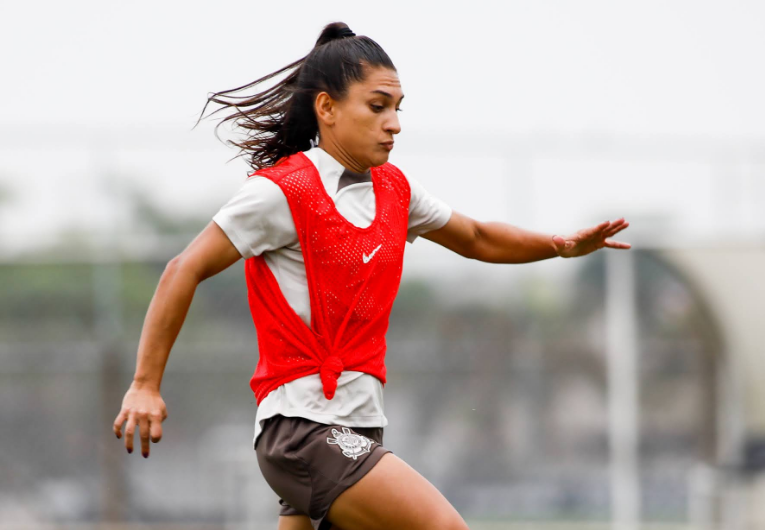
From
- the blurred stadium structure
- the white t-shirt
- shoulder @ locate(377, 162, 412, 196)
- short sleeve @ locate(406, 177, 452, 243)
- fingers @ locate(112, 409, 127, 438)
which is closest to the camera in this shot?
fingers @ locate(112, 409, 127, 438)

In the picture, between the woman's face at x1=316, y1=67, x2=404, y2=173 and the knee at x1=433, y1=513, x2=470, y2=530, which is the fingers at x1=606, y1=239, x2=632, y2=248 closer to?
the woman's face at x1=316, y1=67, x2=404, y2=173

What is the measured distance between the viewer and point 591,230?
3355 millimetres

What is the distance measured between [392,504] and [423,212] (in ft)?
3.33

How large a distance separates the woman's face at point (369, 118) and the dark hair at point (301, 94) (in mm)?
31

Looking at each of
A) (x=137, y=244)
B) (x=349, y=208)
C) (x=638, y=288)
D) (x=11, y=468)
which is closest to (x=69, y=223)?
(x=137, y=244)

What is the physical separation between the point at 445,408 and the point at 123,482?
2.59m

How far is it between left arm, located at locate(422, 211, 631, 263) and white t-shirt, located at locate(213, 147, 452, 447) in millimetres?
472

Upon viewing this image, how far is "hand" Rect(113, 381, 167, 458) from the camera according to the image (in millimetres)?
2598

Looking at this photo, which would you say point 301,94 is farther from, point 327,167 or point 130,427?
point 130,427

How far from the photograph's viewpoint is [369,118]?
2945 mm

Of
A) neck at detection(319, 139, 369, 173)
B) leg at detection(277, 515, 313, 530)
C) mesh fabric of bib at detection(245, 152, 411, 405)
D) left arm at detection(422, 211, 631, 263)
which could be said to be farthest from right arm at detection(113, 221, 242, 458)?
left arm at detection(422, 211, 631, 263)

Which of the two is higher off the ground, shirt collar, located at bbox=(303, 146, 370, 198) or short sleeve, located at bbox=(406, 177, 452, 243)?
shirt collar, located at bbox=(303, 146, 370, 198)

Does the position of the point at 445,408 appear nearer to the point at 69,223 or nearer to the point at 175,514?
the point at 175,514

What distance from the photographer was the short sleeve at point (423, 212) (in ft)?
10.6
